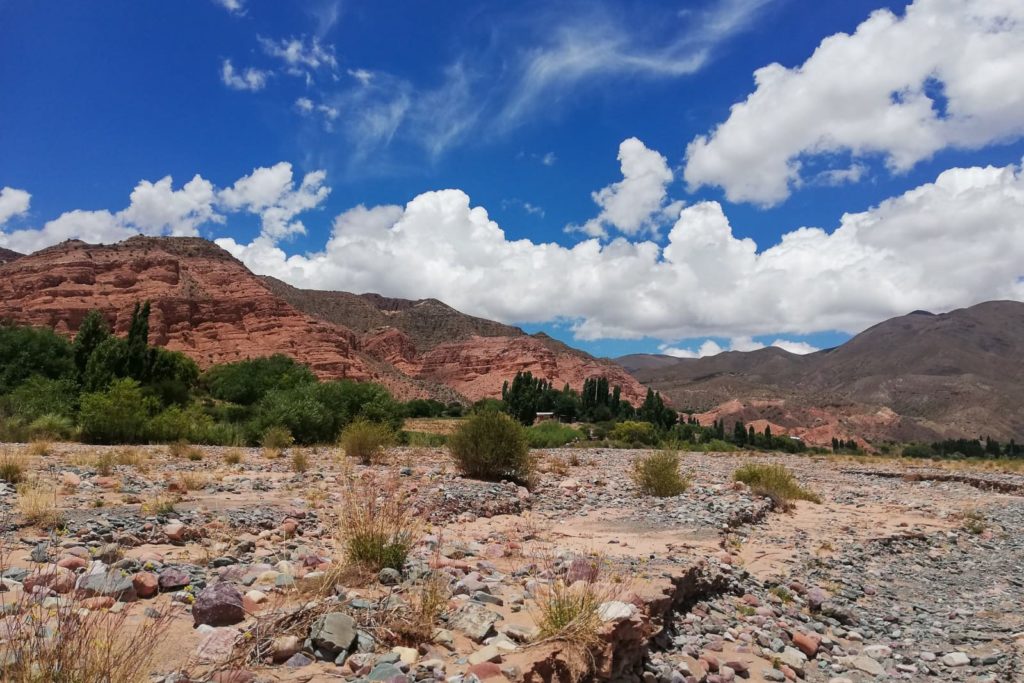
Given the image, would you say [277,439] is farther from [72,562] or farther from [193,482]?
[72,562]

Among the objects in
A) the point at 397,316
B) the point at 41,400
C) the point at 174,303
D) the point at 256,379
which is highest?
the point at 397,316

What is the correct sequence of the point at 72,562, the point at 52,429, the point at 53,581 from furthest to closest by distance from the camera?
the point at 52,429 < the point at 72,562 < the point at 53,581

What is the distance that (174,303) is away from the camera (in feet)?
286

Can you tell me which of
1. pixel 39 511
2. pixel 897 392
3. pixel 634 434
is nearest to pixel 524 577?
pixel 39 511

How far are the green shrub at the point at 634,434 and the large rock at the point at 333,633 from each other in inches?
1634

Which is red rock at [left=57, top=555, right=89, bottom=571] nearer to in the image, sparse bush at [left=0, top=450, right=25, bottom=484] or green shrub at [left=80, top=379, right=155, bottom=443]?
sparse bush at [left=0, top=450, right=25, bottom=484]

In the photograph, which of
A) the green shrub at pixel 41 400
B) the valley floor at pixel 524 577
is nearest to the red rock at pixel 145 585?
the valley floor at pixel 524 577

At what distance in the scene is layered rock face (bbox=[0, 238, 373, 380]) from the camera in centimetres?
8419

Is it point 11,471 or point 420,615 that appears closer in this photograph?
point 420,615

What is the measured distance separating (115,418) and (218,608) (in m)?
22.0

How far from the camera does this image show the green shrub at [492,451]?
15688mm

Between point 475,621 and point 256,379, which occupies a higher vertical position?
point 256,379

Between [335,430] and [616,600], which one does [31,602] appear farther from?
[335,430]

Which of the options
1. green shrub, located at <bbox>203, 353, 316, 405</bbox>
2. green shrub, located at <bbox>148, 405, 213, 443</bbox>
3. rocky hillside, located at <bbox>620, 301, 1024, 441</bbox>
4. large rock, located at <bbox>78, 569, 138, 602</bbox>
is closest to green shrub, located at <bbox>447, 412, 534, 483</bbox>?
large rock, located at <bbox>78, 569, 138, 602</bbox>
